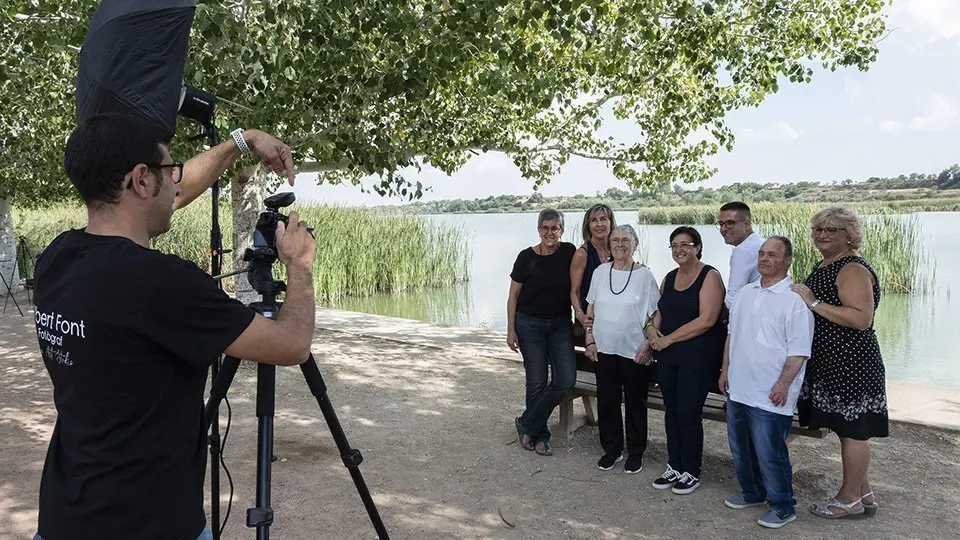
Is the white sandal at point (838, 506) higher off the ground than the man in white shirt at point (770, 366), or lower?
lower

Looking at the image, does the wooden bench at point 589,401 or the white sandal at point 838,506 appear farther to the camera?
the wooden bench at point 589,401

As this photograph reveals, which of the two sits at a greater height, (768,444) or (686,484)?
(768,444)

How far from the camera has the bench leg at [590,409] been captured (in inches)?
214

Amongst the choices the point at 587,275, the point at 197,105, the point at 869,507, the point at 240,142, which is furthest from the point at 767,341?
the point at 197,105

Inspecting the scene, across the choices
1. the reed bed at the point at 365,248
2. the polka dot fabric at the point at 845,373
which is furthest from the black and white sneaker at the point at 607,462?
the reed bed at the point at 365,248

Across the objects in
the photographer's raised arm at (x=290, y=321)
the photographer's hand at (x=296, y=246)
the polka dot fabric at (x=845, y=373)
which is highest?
the photographer's hand at (x=296, y=246)

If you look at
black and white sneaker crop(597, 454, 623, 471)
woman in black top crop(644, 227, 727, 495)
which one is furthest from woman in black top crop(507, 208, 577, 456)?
woman in black top crop(644, 227, 727, 495)

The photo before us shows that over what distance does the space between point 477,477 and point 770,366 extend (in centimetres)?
182

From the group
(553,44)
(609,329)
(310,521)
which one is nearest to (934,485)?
(609,329)

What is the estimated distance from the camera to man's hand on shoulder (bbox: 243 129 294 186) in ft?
7.53

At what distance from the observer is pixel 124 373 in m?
1.58

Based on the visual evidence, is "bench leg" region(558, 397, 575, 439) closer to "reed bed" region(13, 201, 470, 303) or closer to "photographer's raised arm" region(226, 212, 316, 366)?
"photographer's raised arm" region(226, 212, 316, 366)

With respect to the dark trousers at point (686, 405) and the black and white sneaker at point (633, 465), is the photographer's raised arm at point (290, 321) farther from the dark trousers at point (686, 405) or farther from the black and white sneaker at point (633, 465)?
the black and white sneaker at point (633, 465)

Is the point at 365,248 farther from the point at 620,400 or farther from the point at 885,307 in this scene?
the point at 620,400
